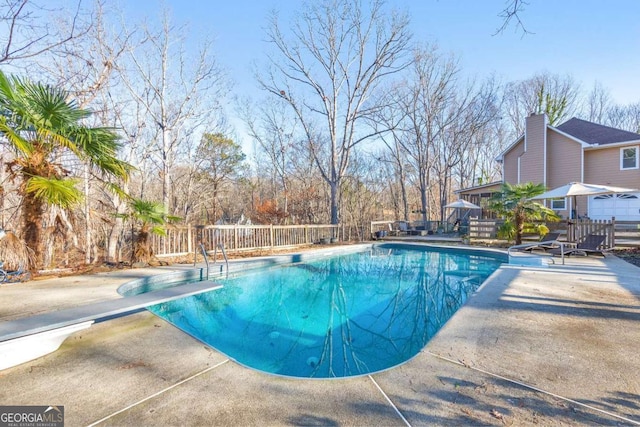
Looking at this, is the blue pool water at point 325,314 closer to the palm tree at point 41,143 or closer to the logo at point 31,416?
the logo at point 31,416

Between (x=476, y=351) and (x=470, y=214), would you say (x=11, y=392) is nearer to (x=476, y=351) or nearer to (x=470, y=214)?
(x=476, y=351)

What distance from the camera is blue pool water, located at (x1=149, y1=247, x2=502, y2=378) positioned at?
3.61m

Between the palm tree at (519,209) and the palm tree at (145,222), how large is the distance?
37.0ft

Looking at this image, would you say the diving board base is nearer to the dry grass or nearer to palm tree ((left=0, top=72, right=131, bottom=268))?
palm tree ((left=0, top=72, right=131, bottom=268))

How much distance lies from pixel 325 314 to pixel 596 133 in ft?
57.4

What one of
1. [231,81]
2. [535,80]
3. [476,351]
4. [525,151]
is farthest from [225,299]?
[535,80]

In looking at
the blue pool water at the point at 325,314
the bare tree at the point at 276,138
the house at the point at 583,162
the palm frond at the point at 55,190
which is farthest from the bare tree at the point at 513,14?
the bare tree at the point at 276,138

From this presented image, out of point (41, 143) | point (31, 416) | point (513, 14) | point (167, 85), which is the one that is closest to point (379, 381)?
point (31, 416)

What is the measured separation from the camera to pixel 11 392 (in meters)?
2.24

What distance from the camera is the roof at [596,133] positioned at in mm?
13664

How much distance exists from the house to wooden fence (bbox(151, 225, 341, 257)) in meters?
10.6

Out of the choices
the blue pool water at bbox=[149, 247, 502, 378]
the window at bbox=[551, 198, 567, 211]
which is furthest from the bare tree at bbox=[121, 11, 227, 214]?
the window at bbox=[551, 198, 567, 211]

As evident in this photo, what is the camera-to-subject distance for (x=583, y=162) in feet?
47.0

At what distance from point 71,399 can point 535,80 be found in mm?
29528
